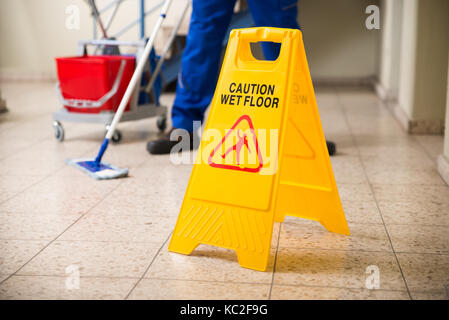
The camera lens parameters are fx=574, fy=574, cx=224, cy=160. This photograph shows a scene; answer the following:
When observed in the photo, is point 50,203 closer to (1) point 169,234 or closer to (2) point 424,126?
(1) point 169,234

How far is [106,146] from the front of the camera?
95.8 inches

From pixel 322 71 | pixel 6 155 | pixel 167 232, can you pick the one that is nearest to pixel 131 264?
pixel 167 232

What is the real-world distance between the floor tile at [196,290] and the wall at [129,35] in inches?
136

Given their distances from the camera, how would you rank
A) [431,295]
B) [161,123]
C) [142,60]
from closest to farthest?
1. [431,295]
2. [142,60]
3. [161,123]

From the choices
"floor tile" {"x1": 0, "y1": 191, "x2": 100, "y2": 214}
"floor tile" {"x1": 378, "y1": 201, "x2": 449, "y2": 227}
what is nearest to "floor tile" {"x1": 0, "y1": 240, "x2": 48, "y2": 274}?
"floor tile" {"x1": 0, "y1": 191, "x2": 100, "y2": 214}

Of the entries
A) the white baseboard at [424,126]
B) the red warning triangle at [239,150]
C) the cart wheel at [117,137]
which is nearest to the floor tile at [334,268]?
the red warning triangle at [239,150]

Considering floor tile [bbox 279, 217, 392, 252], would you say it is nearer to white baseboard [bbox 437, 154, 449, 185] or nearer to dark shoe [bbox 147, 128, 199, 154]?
white baseboard [bbox 437, 154, 449, 185]

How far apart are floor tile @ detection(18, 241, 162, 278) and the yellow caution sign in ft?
0.36

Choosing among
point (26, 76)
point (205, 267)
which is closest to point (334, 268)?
point (205, 267)

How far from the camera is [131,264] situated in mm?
1494

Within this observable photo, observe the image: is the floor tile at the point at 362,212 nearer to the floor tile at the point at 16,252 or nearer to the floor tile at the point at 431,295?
the floor tile at the point at 431,295

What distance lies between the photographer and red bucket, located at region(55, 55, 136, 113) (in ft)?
9.45

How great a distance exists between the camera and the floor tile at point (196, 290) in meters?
1.30

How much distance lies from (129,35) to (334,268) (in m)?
4.61
